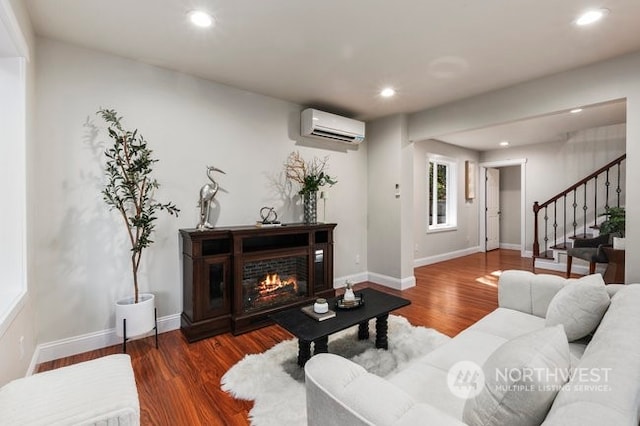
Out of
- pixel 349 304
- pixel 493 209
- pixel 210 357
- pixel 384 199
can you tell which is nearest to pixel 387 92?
pixel 384 199

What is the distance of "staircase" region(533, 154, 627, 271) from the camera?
524cm

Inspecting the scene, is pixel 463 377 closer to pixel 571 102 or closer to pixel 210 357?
pixel 210 357

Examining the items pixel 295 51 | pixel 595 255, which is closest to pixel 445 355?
pixel 295 51

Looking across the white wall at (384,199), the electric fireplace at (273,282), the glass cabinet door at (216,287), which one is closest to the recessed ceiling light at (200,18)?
the glass cabinet door at (216,287)

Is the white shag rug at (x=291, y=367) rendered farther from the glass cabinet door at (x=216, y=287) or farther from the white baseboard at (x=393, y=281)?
the white baseboard at (x=393, y=281)

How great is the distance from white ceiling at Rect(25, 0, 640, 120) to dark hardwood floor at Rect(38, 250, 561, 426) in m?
2.55

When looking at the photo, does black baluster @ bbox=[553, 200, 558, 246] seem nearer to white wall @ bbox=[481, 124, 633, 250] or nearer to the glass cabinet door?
white wall @ bbox=[481, 124, 633, 250]

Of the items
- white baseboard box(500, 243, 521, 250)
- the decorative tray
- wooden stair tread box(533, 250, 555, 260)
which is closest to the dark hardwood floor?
the decorative tray

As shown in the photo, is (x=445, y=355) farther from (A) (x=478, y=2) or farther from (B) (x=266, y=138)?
(B) (x=266, y=138)

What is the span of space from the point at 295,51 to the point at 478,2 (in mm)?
1422

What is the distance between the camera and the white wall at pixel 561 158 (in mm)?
5359

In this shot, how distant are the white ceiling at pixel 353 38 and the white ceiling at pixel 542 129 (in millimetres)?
1283

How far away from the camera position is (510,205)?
26.0 ft

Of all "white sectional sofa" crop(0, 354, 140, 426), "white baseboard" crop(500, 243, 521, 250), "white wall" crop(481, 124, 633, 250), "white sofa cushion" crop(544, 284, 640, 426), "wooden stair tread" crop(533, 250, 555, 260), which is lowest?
"white baseboard" crop(500, 243, 521, 250)
